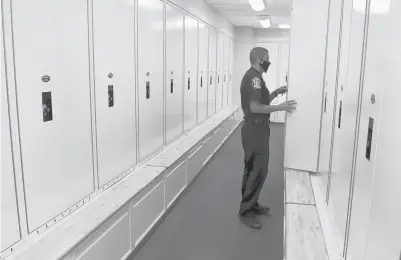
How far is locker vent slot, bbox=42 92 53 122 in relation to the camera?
2.32 meters

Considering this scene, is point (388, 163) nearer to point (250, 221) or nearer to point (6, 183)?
point (6, 183)

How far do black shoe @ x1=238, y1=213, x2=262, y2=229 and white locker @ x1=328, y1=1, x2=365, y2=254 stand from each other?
1.12 m

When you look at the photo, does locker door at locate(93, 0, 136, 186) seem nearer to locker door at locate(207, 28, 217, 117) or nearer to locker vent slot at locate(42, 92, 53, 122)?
locker vent slot at locate(42, 92, 53, 122)

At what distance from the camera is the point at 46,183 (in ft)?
7.82

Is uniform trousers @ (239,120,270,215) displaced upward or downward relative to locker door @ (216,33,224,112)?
downward

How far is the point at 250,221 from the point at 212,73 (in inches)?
179

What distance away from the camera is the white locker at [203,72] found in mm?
6543

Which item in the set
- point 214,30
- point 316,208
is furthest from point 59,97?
point 214,30

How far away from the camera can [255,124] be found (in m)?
3.66

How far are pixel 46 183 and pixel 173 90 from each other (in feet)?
9.22

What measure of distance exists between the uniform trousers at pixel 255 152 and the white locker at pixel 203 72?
3051 mm

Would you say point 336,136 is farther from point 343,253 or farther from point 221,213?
point 221,213

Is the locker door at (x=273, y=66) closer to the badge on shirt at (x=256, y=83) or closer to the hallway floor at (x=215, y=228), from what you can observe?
the hallway floor at (x=215, y=228)

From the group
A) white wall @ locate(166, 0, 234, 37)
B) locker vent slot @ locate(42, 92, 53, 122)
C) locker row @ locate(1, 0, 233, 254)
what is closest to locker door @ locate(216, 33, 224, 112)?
white wall @ locate(166, 0, 234, 37)
